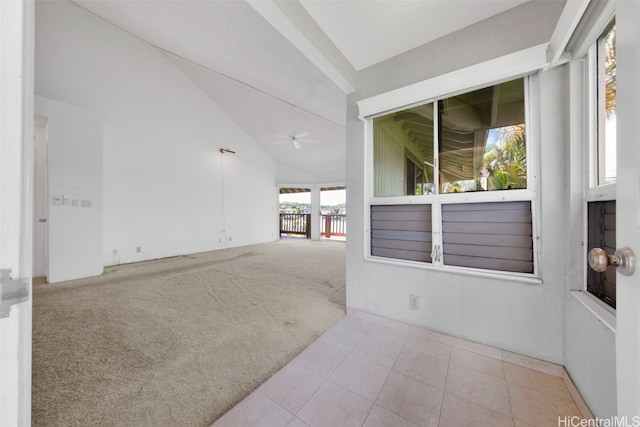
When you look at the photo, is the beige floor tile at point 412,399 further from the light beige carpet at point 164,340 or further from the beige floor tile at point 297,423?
the light beige carpet at point 164,340

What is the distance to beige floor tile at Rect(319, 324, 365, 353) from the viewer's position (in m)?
1.79

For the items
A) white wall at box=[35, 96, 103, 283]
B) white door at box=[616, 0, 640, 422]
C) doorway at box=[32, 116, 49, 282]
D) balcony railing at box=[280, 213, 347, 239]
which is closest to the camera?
white door at box=[616, 0, 640, 422]

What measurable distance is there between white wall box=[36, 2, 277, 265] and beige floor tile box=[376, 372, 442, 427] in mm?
4785

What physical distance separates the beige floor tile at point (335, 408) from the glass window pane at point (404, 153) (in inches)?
62.7

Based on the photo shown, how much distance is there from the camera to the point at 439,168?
1.93 meters

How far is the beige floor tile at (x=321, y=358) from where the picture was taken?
1533mm

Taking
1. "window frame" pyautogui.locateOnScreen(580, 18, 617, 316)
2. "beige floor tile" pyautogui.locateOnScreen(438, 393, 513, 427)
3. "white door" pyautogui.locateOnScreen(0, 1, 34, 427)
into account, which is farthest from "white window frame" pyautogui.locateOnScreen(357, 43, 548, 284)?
"white door" pyautogui.locateOnScreen(0, 1, 34, 427)

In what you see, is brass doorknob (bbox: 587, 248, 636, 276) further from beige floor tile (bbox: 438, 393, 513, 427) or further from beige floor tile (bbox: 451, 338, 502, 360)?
beige floor tile (bbox: 451, 338, 502, 360)

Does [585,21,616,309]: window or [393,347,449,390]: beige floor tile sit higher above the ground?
[585,21,616,309]: window

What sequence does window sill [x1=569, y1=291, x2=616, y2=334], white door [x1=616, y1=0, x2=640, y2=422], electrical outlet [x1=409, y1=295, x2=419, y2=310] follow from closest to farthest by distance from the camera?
1. white door [x1=616, y1=0, x2=640, y2=422]
2. window sill [x1=569, y1=291, x2=616, y2=334]
3. electrical outlet [x1=409, y1=295, x2=419, y2=310]

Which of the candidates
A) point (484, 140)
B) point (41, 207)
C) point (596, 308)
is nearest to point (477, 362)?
point (596, 308)

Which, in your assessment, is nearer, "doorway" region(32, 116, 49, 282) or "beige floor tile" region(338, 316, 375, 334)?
"beige floor tile" region(338, 316, 375, 334)

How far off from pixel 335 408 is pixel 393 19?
258 cm

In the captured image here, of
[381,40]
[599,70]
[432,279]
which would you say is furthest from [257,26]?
[432,279]
